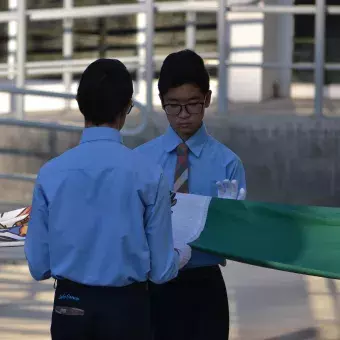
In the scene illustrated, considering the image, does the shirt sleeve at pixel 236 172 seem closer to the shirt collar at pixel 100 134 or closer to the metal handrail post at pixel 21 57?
the shirt collar at pixel 100 134

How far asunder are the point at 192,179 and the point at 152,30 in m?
6.49

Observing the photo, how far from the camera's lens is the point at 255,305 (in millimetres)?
7906

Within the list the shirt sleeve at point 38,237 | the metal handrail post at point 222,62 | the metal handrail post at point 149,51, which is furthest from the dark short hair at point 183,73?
the metal handrail post at point 149,51

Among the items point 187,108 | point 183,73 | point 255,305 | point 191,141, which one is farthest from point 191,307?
point 255,305

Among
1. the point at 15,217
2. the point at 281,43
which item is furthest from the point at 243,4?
the point at 15,217

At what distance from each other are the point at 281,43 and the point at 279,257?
8.25m

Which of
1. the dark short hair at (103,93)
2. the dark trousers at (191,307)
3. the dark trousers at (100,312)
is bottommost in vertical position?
the dark trousers at (191,307)

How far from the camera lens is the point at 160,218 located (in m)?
3.37

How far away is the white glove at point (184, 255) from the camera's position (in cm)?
378

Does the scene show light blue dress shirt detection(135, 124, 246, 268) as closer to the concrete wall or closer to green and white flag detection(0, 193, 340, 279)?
green and white flag detection(0, 193, 340, 279)

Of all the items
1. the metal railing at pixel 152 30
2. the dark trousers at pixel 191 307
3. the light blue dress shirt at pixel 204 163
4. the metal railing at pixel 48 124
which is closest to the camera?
the dark trousers at pixel 191 307

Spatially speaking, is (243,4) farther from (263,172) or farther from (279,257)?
(279,257)

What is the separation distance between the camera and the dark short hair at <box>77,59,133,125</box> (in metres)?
3.40

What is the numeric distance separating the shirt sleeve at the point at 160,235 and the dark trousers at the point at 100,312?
80mm
